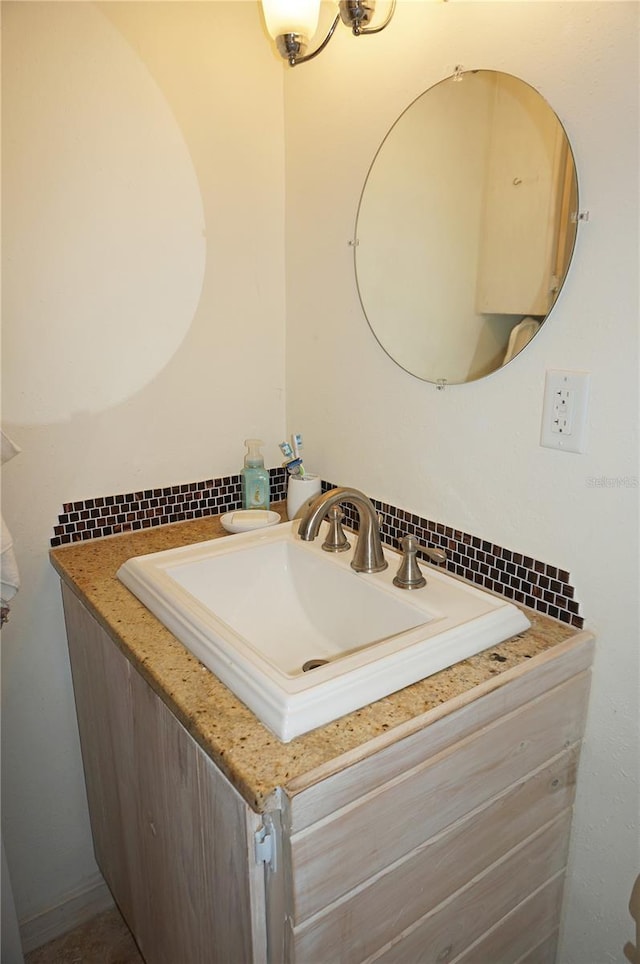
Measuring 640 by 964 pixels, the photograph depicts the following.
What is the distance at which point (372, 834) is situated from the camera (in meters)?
0.75

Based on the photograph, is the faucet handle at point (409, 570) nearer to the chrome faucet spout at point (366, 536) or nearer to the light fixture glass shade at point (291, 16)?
the chrome faucet spout at point (366, 536)

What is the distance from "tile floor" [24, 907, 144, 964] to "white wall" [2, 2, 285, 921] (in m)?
0.10

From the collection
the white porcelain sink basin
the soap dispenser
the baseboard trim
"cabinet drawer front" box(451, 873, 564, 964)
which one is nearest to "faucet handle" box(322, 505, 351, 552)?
the white porcelain sink basin

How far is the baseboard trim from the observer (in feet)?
4.74

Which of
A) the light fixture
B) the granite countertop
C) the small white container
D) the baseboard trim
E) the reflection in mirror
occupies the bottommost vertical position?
the baseboard trim

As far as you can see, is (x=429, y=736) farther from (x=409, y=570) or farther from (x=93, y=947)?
(x=93, y=947)

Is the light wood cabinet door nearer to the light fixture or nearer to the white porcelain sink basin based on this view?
the white porcelain sink basin

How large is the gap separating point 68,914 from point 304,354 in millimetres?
1473

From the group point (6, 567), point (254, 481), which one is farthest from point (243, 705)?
point (254, 481)

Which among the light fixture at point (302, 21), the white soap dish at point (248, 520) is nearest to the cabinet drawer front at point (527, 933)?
the white soap dish at point (248, 520)

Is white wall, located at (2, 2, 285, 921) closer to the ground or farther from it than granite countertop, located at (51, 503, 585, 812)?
farther from it

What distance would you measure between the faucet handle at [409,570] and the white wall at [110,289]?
0.60 meters

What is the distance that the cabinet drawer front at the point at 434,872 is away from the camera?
2.49 ft

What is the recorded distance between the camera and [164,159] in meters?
1.27
